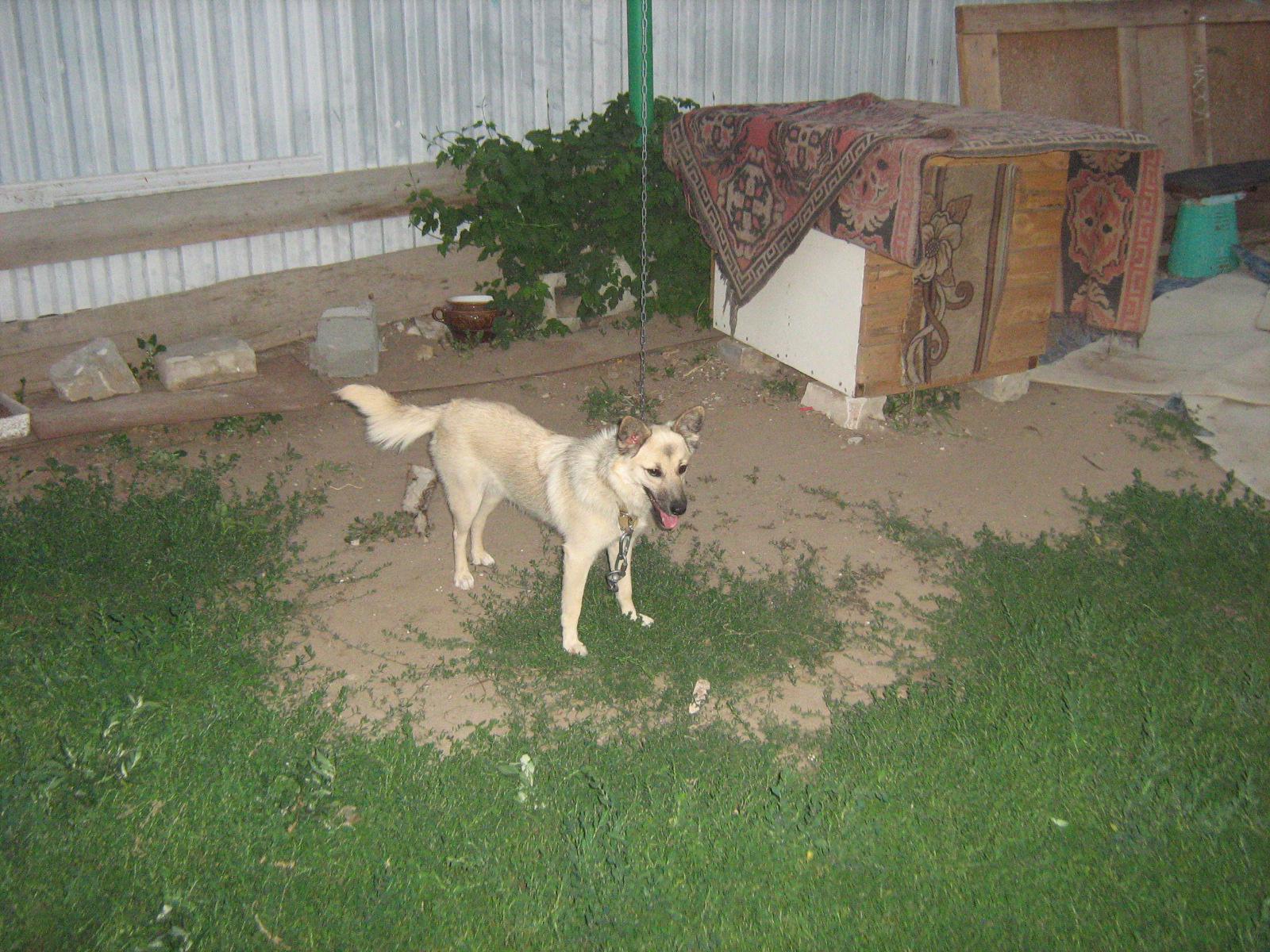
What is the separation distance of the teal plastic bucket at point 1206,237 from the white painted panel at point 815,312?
15.3ft

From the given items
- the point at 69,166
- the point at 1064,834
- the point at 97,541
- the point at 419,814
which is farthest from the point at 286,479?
the point at 1064,834

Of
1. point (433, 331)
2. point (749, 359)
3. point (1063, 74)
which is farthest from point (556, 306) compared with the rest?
point (1063, 74)

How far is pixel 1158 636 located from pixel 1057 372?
363 centimetres

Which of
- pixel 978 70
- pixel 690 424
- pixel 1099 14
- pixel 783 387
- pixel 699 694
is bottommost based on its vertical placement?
pixel 699 694

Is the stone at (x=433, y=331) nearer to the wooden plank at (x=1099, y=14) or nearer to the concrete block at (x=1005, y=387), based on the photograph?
the concrete block at (x=1005, y=387)

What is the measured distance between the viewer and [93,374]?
21.8 ft

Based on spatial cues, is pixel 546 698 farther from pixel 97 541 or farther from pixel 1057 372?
pixel 1057 372

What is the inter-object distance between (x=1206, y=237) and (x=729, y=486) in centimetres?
628

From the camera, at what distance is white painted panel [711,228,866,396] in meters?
6.70

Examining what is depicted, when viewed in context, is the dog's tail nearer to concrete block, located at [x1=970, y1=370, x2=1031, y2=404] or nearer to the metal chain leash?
the metal chain leash

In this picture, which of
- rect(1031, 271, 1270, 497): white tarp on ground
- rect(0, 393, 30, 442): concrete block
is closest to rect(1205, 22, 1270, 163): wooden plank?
rect(1031, 271, 1270, 497): white tarp on ground

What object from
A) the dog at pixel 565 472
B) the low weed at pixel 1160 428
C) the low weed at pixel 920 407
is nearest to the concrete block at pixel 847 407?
the low weed at pixel 920 407

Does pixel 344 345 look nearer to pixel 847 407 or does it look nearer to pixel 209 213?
pixel 209 213

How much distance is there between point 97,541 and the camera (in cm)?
514
